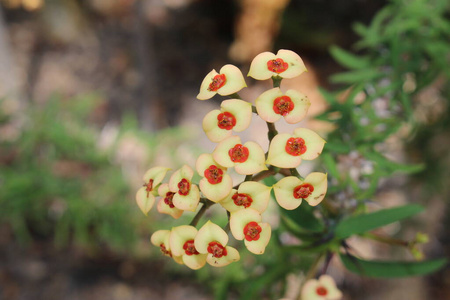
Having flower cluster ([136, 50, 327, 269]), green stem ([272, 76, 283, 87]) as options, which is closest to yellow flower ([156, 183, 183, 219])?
flower cluster ([136, 50, 327, 269])

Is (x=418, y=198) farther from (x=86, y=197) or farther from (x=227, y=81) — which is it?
(x=227, y=81)

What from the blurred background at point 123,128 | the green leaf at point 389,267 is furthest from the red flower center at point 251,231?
the blurred background at point 123,128

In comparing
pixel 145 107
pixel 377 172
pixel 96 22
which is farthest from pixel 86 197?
pixel 96 22

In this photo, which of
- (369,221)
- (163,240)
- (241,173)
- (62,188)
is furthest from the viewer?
(62,188)

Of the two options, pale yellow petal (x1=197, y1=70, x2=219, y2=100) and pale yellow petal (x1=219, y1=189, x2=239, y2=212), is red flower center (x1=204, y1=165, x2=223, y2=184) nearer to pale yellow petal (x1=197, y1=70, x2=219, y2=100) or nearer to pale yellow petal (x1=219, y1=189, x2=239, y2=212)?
pale yellow petal (x1=219, y1=189, x2=239, y2=212)

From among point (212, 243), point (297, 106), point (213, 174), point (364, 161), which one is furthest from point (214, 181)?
point (364, 161)

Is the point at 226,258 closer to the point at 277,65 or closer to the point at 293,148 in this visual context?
the point at 293,148

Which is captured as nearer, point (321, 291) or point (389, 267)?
point (321, 291)

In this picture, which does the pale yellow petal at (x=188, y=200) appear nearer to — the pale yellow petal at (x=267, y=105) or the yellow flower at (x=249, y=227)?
the yellow flower at (x=249, y=227)
